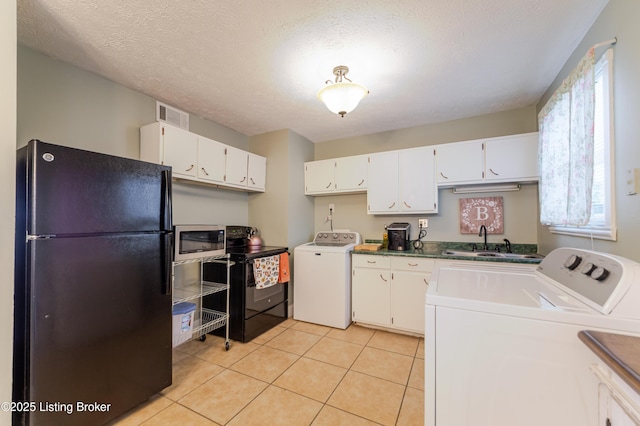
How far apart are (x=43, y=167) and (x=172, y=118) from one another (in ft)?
5.10

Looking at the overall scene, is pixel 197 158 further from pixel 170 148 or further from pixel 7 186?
pixel 7 186

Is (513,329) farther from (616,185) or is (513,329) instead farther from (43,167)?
(43,167)

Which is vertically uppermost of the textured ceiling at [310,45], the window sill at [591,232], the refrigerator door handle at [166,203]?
the textured ceiling at [310,45]

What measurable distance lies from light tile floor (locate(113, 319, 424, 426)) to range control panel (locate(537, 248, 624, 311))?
121cm

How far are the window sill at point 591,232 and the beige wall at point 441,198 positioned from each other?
2.11 ft

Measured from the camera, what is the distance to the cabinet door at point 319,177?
3498mm

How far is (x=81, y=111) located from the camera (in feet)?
6.73

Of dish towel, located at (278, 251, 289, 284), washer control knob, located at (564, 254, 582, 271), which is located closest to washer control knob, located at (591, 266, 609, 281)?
washer control knob, located at (564, 254, 582, 271)

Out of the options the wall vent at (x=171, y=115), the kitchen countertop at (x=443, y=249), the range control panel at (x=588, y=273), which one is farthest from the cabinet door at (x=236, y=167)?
the range control panel at (x=588, y=273)

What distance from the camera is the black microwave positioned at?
7.11 ft

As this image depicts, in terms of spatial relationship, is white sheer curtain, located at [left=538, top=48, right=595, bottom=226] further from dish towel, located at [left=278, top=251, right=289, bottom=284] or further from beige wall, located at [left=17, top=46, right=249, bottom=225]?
beige wall, located at [left=17, top=46, right=249, bottom=225]

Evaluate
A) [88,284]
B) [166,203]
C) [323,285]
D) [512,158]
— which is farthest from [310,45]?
[323,285]

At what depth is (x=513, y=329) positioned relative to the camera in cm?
102

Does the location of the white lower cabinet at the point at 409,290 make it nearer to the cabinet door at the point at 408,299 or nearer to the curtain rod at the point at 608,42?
the cabinet door at the point at 408,299
